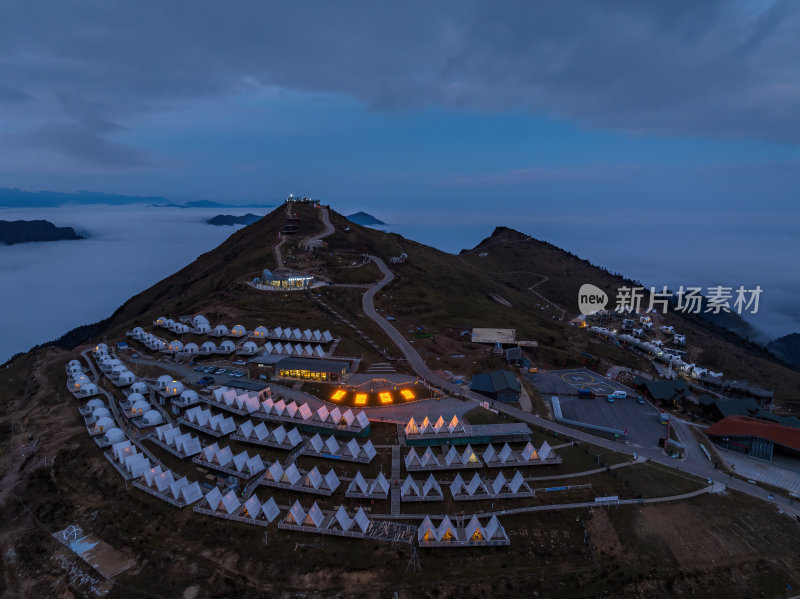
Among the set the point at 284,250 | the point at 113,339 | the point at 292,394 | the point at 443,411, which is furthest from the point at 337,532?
the point at 284,250

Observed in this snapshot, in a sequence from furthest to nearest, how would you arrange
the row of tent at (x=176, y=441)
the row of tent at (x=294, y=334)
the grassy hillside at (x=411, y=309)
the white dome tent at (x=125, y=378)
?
the grassy hillside at (x=411, y=309)
the row of tent at (x=294, y=334)
the white dome tent at (x=125, y=378)
the row of tent at (x=176, y=441)

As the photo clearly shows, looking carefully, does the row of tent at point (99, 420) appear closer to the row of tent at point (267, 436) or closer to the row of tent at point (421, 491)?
the row of tent at point (267, 436)

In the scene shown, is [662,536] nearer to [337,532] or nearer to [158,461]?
[337,532]

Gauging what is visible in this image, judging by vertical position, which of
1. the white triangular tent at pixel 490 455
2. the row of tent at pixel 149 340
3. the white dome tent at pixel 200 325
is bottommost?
the row of tent at pixel 149 340

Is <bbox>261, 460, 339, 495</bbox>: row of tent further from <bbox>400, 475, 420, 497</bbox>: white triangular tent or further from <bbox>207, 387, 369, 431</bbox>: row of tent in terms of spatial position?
<bbox>207, 387, 369, 431</bbox>: row of tent

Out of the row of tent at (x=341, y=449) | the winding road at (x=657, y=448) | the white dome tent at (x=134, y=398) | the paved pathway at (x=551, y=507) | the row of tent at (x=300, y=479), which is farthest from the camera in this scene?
the white dome tent at (x=134, y=398)

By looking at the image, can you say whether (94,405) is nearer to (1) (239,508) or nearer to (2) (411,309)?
(1) (239,508)

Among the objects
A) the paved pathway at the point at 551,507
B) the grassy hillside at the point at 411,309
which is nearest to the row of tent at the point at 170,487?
the paved pathway at the point at 551,507
